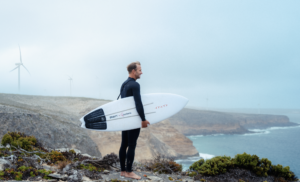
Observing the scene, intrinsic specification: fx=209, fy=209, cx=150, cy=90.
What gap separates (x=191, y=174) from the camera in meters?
6.04

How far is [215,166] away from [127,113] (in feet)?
9.81

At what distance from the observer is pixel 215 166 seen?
5.91m

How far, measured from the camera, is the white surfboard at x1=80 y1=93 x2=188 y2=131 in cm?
496

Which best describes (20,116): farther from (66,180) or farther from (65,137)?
(66,180)

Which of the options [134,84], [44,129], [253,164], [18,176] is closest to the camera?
[18,176]

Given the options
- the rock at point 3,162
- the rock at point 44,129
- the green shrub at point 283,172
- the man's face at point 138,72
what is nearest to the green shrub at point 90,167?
the rock at point 3,162

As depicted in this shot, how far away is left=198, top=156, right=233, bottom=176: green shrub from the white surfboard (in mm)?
1884

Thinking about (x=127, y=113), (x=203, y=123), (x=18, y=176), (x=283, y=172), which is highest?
(x=127, y=113)

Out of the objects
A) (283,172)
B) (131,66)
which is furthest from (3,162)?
(283,172)

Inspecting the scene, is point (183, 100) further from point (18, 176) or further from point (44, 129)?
point (44, 129)

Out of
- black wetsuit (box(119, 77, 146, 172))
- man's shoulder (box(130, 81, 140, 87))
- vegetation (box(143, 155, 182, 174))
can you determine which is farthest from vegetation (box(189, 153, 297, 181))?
man's shoulder (box(130, 81, 140, 87))

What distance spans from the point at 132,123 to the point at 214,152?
64.1 m

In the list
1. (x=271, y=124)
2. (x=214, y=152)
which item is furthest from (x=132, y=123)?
(x=271, y=124)

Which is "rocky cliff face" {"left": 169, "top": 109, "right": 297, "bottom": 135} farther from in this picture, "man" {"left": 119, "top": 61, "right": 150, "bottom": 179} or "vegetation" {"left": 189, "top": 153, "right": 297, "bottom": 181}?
"man" {"left": 119, "top": 61, "right": 150, "bottom": 179}
